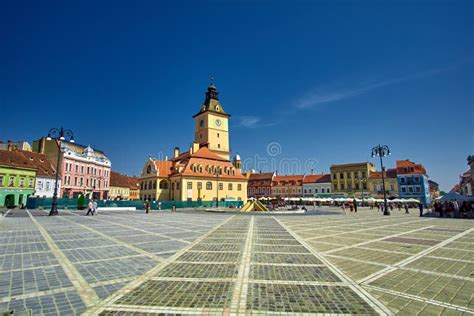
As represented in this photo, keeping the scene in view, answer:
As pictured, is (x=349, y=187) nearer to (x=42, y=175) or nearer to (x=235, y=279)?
(x=42, y=175)

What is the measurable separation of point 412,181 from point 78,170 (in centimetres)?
8672

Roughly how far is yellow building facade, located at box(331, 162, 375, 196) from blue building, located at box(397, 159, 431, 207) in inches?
333

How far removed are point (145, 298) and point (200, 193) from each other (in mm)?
48428

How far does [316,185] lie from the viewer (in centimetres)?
8656

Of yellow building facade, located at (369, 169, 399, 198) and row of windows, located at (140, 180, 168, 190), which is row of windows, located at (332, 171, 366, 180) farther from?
row of windows, located at (140, 180, 168, 190)

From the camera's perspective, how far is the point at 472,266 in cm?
723

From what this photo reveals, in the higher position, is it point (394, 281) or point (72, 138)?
point (72, 138)

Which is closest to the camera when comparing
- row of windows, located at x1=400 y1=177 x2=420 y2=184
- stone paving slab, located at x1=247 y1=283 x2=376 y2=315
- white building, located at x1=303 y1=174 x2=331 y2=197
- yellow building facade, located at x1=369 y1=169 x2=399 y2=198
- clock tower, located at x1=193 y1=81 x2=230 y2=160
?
stone paving slab, located at x1=247 y1=283 x2=376 y2=315

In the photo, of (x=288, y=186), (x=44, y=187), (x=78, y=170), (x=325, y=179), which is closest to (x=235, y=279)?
(x=44, y=187)

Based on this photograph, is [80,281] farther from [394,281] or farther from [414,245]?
[414,245]

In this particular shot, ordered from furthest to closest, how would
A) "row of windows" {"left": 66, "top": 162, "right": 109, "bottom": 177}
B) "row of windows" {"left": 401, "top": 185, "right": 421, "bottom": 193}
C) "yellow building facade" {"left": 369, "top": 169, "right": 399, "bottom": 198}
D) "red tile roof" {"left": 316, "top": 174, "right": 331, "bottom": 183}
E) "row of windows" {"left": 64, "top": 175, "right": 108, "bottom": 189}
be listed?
"red tile roof" {"left": 316, "top": 174, "right": 331, "bottom": 183}
"yellow building facade" {"left": 369, "top": 169, "right": 399, "bottom": 198}
"row of windows" {"left": 401, "top": 185, "right": 421, "bottom": 193}
"row of windows" {"left": 66, "top": 162, "right": 109, "bottom": 177}
"row of windows" {"left": 64, "top": 175, "right": 108, "bottom": 189}

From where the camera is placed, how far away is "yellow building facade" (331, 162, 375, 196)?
7676cm

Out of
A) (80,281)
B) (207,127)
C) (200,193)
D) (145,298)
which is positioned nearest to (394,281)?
(145,298)

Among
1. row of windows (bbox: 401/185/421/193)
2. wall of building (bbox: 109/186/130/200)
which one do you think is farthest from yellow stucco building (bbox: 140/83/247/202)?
row of windows (bbox: 401/185/421/193)
